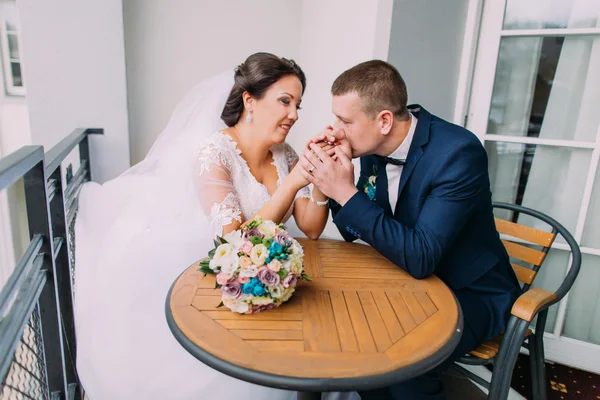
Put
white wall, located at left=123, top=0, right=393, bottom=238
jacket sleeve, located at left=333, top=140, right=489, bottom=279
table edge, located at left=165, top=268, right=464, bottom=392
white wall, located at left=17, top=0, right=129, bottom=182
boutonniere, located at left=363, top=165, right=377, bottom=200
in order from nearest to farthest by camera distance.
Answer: table edge, located at left=165, top=268, right=464, bottom=392
jacket sleeve, located at left=333, top=140, right=489, bottom=279
boutonniere, located at left=363, top=165, right=377, bottom=200
white wall, located at left=17, top=0, right=129, bottom=182
white wall, located at left=123, top=0, right=393, bottom=238

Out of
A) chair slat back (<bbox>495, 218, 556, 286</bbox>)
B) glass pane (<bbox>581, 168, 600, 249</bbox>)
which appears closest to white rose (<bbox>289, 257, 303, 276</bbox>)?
chair slat back (<bbox>495, 218, 556, 286</bbox>)

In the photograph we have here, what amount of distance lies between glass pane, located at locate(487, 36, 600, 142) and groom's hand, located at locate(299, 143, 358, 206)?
130 centimetres

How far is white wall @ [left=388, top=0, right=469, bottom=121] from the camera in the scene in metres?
2.04

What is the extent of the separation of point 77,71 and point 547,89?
9.20ft

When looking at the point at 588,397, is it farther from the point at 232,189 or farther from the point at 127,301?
the point at 127,301

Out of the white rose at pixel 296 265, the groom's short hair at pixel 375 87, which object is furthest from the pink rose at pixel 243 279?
the groom's short hair at pixel 375 87

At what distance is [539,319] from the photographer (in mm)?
1621

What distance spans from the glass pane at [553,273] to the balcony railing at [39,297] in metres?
2.37

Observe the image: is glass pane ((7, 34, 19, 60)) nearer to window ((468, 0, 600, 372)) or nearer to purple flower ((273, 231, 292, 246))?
window ((468, 0, 600, 372))

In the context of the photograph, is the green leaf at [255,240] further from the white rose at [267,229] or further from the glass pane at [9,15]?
the glass pane at [9,15]

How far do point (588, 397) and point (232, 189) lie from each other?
2.02m

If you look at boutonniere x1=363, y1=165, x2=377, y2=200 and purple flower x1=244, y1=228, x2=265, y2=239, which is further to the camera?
boutonniere x1=363, y1=165, x2=377, y2=200

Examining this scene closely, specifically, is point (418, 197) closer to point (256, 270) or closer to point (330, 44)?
point (256, 270)

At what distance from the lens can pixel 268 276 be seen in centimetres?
100
